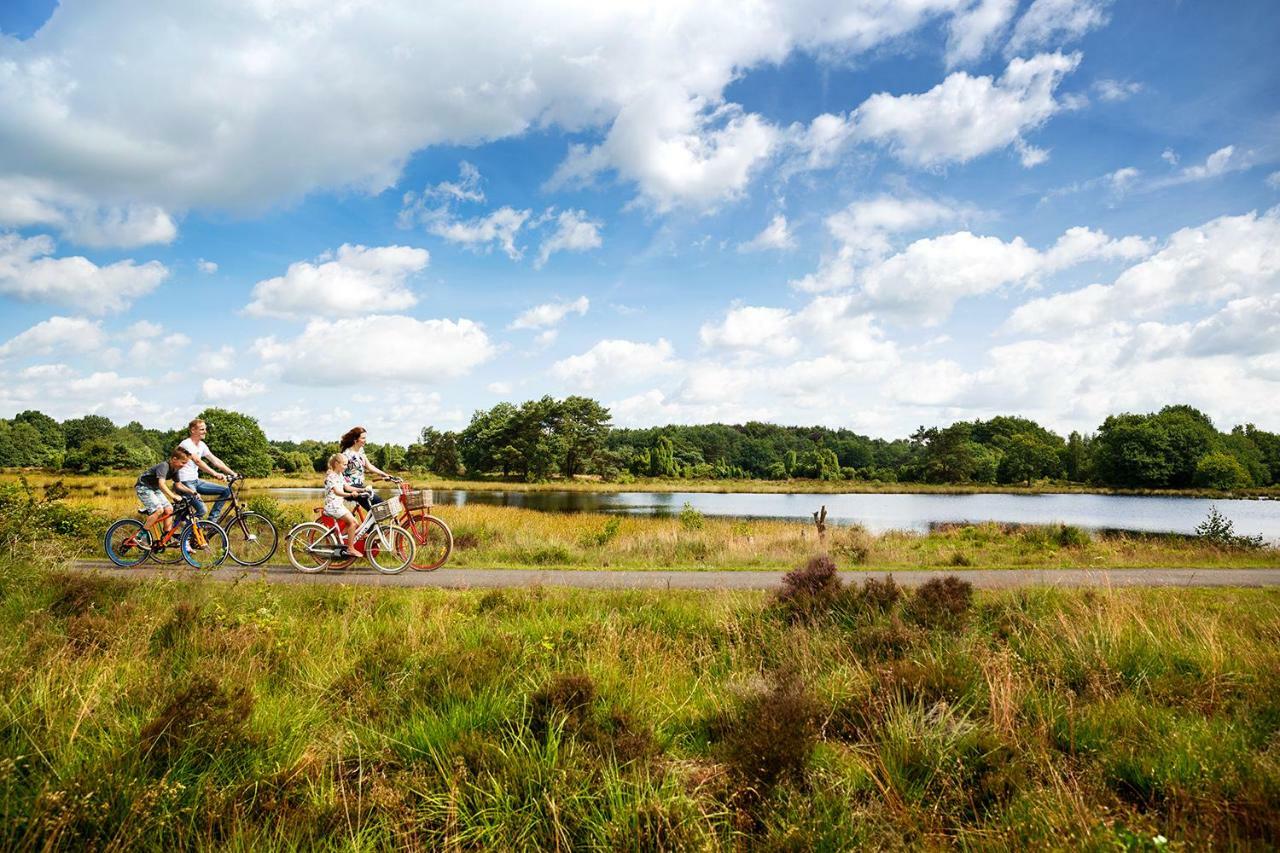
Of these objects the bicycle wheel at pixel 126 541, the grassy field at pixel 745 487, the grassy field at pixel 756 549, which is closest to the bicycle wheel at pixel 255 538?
the grassy field at pixel 756 549

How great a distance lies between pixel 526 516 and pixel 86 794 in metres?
24.6

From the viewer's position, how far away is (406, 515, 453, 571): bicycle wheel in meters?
11.4

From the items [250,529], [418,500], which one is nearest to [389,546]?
[418,500]

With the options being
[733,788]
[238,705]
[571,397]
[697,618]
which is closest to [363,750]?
[238,705]

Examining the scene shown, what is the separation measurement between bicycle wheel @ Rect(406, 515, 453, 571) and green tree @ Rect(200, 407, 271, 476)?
65331 millimetres

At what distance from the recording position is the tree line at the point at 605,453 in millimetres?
73375

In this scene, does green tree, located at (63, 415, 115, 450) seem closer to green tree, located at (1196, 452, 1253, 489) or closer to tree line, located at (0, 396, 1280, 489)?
tree line, located at (0, 396, 1280, 489)

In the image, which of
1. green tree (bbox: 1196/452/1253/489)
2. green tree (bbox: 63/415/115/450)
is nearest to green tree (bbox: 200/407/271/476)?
green tree (bbox: 63/415/115/450)

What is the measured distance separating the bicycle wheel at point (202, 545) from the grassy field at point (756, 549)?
133cm

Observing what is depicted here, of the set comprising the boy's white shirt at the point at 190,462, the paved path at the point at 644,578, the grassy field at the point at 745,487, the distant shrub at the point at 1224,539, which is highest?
the boy's white shirt at the point at 190,462

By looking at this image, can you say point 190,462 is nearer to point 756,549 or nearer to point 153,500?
point 153,500

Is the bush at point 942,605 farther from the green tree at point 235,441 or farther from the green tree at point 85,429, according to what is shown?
the green tree at point 85,429

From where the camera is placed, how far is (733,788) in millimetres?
3834

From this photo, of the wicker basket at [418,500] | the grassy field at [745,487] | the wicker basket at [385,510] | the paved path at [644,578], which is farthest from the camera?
the grassy field at [745,487]
